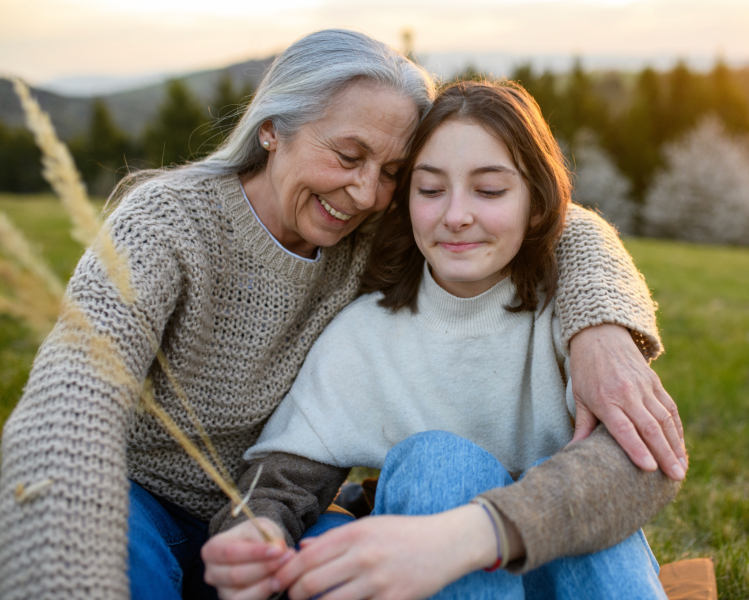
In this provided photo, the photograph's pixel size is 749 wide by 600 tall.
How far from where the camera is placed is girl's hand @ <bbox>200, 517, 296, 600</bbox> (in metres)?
1.38

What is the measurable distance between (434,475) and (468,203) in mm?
856

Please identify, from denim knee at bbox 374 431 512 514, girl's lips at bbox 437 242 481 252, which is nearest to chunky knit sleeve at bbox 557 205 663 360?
girl's lips at bbox 437 242 481 252

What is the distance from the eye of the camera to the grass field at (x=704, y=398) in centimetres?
258

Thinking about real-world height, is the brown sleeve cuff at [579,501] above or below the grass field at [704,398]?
above

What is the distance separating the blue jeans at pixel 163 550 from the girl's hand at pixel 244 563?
259 millimetres

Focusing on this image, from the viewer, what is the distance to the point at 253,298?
215 cm

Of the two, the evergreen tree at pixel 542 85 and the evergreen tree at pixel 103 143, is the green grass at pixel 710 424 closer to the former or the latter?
the evergreen tree at pixel 542 85

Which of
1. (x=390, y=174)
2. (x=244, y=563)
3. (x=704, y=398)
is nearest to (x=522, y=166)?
(x=390, y=174)

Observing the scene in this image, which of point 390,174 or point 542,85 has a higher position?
point 390,174

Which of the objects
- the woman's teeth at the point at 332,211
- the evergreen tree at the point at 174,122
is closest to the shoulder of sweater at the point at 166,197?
the woman's teeth at the point at 332,211

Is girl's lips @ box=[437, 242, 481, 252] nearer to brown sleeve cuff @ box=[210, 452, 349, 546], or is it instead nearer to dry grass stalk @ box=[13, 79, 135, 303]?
brown sleeve cuff @ box=[210, 452, 349, 546]

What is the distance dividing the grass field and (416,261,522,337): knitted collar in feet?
3.78

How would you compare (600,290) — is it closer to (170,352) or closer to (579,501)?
(579,501)

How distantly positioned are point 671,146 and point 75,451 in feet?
102
